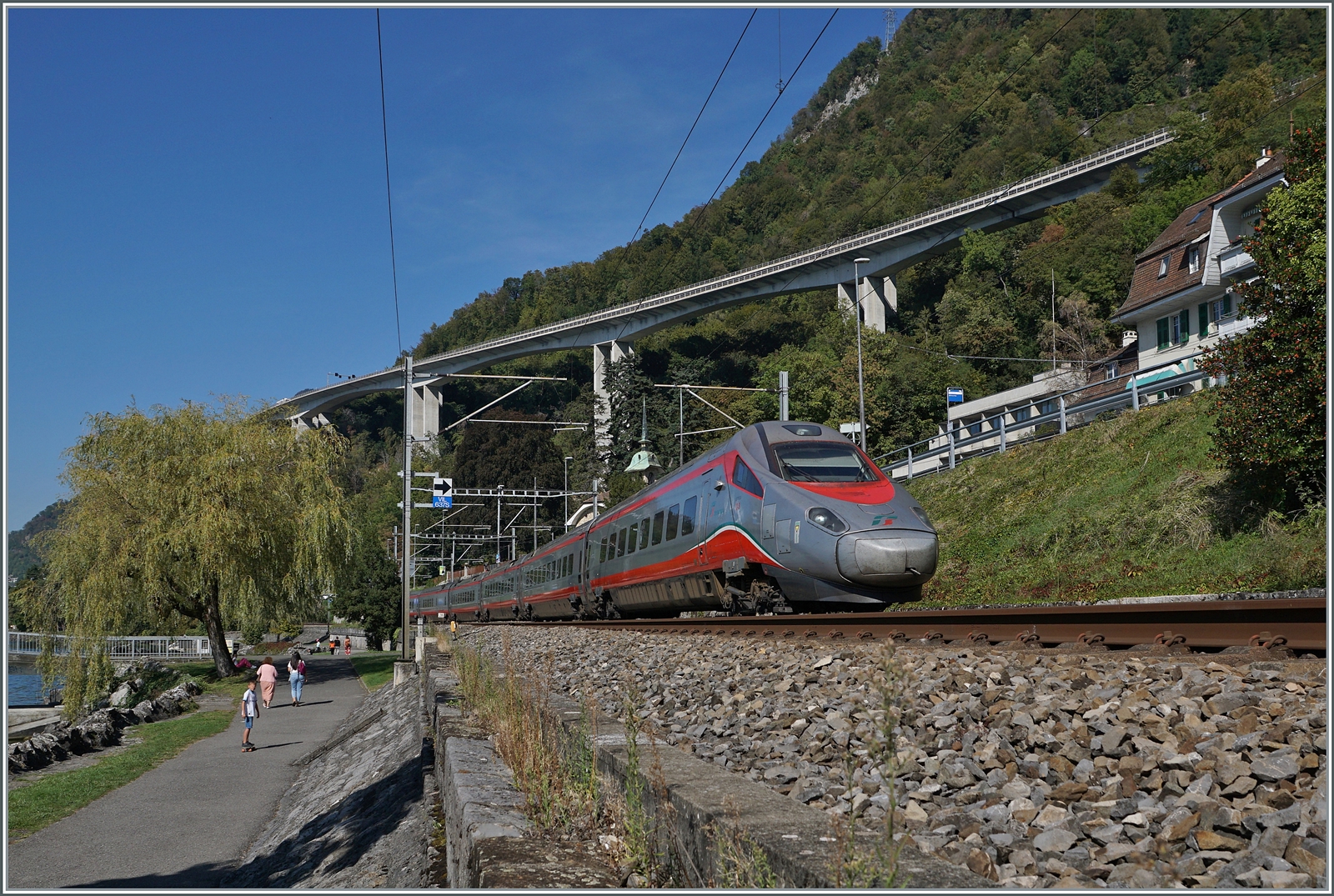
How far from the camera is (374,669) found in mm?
38688

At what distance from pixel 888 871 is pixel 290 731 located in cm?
2233

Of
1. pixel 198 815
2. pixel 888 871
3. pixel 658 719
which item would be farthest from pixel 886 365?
pixel 888 871

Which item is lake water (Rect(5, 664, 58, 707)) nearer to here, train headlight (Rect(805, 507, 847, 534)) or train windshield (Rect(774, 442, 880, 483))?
train windshield (Rect(774, 442, 880, 483))

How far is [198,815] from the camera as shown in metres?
14.7

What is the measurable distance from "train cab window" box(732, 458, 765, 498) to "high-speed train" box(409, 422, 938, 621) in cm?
1

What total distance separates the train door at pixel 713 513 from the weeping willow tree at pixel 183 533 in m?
19.2

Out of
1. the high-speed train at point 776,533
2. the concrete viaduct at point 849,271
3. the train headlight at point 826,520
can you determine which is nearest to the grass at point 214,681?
the high-speed train at point 776,533

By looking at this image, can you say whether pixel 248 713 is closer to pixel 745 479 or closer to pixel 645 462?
pixel 745 479

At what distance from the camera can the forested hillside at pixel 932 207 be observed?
209 ft

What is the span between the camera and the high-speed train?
12906 mm

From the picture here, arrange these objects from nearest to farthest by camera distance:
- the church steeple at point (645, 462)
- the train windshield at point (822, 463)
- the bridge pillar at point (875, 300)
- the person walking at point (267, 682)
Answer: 1. the train windshield at point (822, 463)
2. the person walking at point (267, 682)
3. the church steeple at point (645, 462)
4. the bridge pillar at point (875, 300)

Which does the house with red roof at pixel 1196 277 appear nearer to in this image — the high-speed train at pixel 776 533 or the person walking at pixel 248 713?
the high-speed train at pixel 776 533

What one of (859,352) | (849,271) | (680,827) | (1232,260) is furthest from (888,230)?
(680,827)

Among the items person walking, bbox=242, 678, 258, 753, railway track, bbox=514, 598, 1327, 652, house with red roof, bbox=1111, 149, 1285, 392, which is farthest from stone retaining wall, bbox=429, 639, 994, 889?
house with red roof, bbox=1111, 149, 1285, 392
